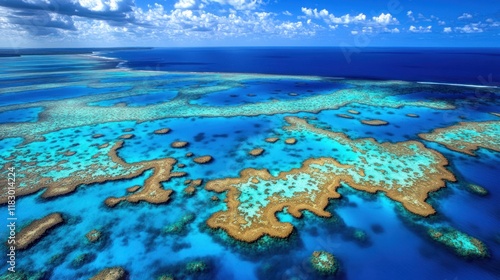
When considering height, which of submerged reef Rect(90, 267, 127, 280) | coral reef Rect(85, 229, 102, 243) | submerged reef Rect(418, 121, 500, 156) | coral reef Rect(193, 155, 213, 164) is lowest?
coral reef Rect(85, 229, 102, 243)

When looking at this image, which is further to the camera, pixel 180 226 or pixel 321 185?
pixel 321 185

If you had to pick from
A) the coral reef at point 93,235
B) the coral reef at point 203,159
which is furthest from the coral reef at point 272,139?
the coral reef at point 93,235

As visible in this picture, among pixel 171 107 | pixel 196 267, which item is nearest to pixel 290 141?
pixel 196 267

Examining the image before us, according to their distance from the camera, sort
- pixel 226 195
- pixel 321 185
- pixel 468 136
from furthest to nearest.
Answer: pixel 468 136 < pixel 321 185 < pixel 226 195

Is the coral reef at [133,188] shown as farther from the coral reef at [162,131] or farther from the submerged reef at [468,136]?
the submerged reef at [468,136]

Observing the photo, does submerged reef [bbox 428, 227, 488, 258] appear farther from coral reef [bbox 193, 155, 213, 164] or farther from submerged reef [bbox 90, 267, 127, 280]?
coral reef [bbox 193, 155, 213, 164]

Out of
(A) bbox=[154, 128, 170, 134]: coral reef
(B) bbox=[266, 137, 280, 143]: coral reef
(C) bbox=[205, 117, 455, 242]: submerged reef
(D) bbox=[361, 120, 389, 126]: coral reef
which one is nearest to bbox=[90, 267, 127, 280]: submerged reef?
(C) bbox=[205, 117, 455, 242]: submerged reef

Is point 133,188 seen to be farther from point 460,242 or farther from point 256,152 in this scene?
point 460,242
